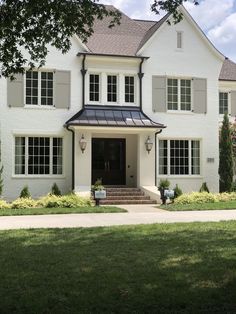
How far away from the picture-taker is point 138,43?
2516cm

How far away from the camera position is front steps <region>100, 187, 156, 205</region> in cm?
2142

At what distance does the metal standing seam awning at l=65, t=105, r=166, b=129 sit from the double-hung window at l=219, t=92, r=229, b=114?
17.4ft

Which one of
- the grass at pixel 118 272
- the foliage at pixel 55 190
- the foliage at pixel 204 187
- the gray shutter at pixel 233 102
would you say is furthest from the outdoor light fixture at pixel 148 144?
the grass at pixel 118 272

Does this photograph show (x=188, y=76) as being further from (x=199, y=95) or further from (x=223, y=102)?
(x=223, y=102)

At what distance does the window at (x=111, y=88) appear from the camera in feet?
77.3

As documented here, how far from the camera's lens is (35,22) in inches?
340

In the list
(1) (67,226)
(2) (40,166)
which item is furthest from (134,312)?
(2) (40,166)

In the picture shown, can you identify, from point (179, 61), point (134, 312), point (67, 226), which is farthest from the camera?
point (179, 61)

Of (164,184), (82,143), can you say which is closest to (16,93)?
(82,143)

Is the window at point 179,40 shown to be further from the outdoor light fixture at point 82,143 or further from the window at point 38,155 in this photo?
the window at point 38,155

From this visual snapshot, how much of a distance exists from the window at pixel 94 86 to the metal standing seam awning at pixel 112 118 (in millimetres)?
515

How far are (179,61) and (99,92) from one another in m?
4.33

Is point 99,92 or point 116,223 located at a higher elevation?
point 99,92

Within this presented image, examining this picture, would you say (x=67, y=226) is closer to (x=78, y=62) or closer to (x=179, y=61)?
(x=78, y=62)
